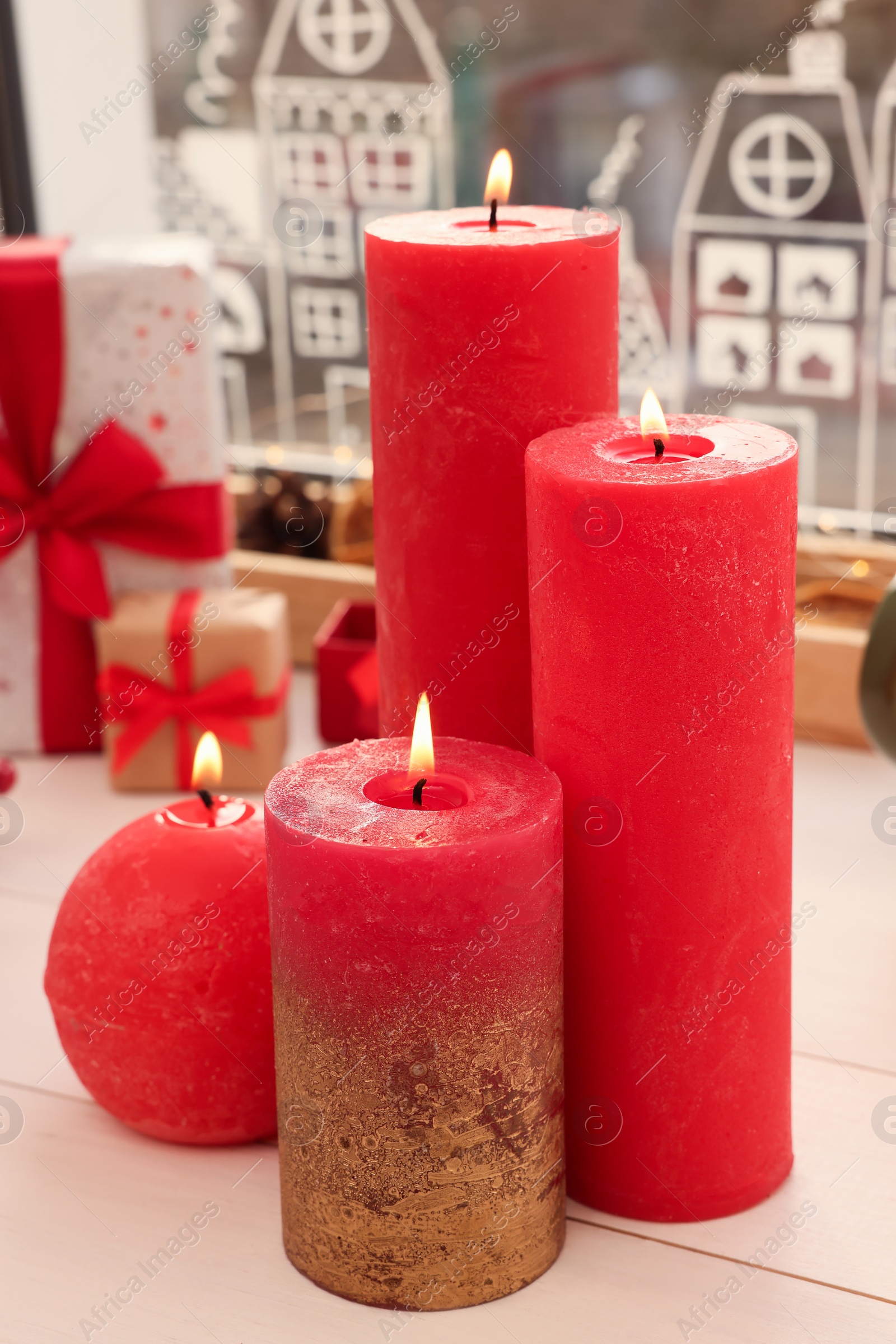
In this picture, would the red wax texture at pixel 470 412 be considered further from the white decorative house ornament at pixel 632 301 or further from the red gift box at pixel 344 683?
the white decorative house ornament at pixel 632 301

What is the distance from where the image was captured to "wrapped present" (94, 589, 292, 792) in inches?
46.7

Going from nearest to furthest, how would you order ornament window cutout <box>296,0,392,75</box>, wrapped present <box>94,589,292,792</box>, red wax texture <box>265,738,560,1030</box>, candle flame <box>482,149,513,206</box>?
red wax texture <box>265,738,560,1030</box>, candle flame <box>482,149,513,206</box>, wrapped present <box>94,589,292,792</box>, ornament window cutout <box>296,0,392,75</box>

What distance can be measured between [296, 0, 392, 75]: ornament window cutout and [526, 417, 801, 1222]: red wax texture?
2.76 feet

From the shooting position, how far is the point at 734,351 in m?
1.40

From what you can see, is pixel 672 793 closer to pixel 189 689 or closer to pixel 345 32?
pixel 189 689

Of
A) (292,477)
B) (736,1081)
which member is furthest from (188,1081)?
(292,477)

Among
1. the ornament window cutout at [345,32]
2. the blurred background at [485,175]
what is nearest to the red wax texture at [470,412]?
the blurred background at [485,175]

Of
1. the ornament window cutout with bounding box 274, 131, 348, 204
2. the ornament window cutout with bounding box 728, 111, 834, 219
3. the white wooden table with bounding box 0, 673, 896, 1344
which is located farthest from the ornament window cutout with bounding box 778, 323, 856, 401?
the white wooden table with bounding box 0, 673, 896, 1344

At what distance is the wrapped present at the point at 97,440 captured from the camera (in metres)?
1.19

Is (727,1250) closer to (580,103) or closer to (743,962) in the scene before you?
(743,962)

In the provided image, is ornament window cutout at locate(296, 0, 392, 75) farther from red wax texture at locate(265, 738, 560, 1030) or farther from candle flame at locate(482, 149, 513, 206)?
red wax texture at locate(265, 738, 560, 1030)

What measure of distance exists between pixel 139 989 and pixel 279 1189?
4.7 inches

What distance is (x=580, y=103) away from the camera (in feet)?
4.55

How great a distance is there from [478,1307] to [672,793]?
243 millimetres
